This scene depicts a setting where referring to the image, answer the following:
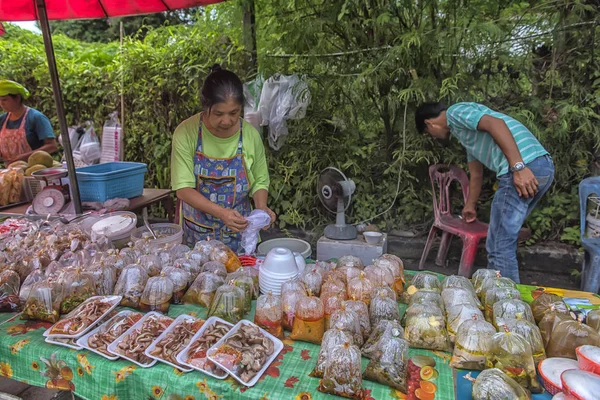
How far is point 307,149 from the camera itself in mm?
4547

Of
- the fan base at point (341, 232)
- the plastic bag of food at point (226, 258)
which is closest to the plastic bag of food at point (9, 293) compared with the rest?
the plastic bag of food at point (226, 258)

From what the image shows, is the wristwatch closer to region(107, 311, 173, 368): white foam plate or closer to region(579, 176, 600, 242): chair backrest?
region(579, 176, 600, 242): chair backrest

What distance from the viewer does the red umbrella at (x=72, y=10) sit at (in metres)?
2.63

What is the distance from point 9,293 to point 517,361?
6.63 ft

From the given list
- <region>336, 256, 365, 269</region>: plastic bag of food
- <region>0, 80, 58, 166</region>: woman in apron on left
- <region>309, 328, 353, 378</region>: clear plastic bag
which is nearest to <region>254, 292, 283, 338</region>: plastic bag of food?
<region>309, 328, 353, 378</region>: clear plastic bag

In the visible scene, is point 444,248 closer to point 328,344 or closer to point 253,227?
point 253,227

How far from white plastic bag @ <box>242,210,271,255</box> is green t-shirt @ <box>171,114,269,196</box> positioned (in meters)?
0.36

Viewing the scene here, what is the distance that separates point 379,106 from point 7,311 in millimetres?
3708

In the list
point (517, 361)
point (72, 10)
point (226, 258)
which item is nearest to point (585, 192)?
point (517, 361)

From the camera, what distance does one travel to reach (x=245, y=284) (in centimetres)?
166

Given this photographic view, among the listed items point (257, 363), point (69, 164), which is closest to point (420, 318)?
point (257, 363)

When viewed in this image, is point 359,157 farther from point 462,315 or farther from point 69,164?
point 462,315

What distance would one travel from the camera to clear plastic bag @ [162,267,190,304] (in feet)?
5.56

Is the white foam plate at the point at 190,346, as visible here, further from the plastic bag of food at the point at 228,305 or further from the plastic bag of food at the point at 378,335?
the plastic bag of food at the point at 378,335
